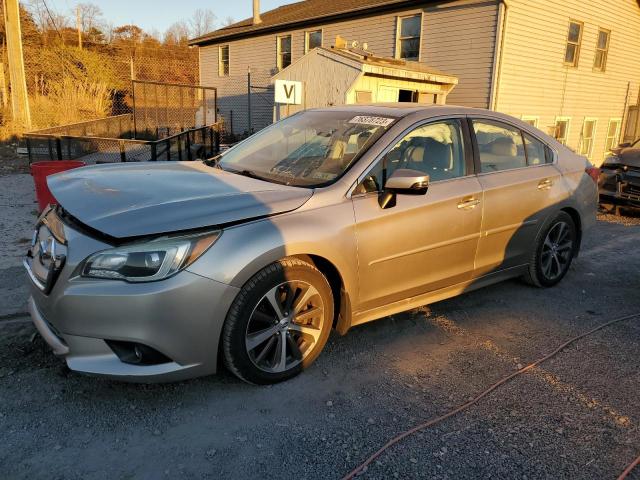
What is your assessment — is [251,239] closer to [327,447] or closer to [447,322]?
[327,447]

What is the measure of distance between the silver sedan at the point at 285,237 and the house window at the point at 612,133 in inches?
644

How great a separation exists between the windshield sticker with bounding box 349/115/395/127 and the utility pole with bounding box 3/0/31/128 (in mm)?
13856

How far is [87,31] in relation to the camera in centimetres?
4022

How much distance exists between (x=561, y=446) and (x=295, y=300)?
1600mm

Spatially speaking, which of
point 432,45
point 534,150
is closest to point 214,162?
point 534,150

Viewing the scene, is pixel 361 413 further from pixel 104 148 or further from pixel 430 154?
pixel 104 148

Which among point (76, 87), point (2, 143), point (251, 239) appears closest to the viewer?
point (251, 239)

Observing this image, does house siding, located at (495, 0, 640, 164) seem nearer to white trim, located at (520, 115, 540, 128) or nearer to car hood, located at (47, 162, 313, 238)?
white trim, located at (520, 115, 540, 128)

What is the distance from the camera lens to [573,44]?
1558 cm

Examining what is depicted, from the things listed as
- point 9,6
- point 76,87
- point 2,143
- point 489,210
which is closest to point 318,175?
point 489,210

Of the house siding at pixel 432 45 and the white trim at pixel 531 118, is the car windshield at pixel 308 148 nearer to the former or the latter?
the house siding at pixel 432 45

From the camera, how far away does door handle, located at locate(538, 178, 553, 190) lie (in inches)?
173

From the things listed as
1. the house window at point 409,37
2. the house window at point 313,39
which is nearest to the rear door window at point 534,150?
the house window at point 409,37


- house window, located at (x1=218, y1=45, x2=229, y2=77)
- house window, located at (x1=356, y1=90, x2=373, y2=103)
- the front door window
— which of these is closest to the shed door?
house window, located at (x1=356, y1=90, x2=373, y2=103)
